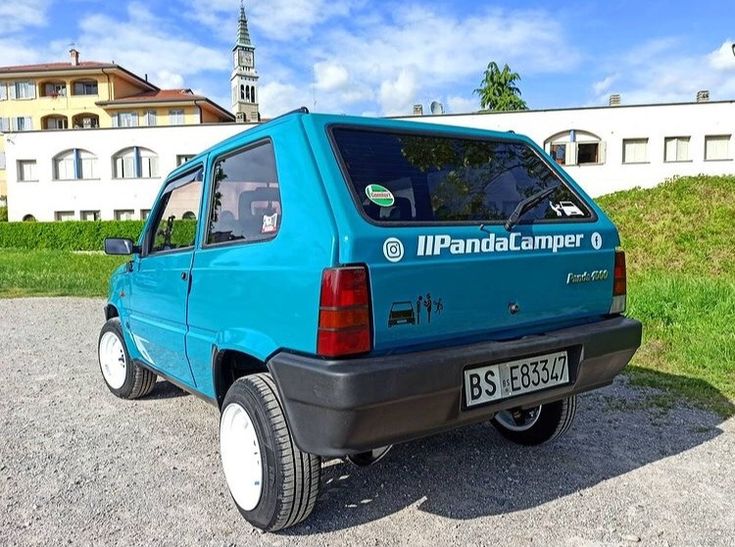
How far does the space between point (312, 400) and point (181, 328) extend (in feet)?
4.63

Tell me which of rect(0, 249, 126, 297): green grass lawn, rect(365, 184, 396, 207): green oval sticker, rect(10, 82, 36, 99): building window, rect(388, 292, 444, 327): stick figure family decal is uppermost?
rect(10, 82, 36, 99): building window

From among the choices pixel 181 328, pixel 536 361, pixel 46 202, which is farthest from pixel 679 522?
pixel 46 202

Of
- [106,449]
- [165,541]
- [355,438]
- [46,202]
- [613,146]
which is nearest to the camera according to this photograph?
[355,438]

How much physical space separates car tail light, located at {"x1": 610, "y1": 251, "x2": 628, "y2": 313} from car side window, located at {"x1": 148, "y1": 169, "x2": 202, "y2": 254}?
93.6 inches

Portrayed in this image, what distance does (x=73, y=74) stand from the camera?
4794cm

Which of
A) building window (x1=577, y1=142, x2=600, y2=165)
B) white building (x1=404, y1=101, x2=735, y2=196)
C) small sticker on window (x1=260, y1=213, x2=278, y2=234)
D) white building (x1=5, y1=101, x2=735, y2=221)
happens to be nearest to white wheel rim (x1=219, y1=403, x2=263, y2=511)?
small sticker on window (x1=260, y1=213, x2=278, y2=234)

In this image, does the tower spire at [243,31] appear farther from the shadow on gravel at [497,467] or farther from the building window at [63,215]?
the shadow on gravel at [497,467]

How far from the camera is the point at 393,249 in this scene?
7.64ft

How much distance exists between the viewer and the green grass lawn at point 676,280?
5129mm

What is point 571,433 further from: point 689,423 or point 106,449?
point 106,449

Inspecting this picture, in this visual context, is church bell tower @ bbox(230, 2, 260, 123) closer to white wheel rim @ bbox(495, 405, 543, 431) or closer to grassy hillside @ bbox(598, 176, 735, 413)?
grassy hillside @ bbox(598, 176, 735, 413)

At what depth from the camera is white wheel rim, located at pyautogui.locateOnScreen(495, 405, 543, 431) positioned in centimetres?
362

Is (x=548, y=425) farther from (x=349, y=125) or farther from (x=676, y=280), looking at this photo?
(x=676, y=280)

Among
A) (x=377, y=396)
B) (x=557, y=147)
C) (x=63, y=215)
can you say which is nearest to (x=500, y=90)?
(x=557, y=147)
